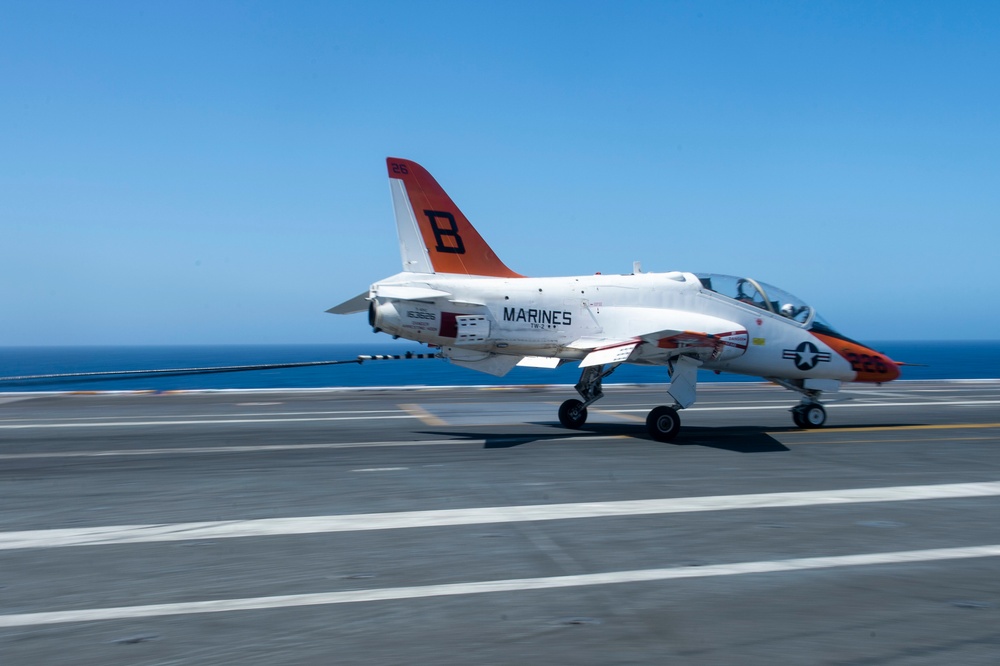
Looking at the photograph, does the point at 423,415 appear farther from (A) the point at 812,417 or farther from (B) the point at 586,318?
(A) the point at 812,417

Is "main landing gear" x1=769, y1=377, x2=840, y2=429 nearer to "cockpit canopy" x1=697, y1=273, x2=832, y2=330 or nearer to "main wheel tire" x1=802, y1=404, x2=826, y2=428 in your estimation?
"main wheel tire" x1=802, y1=404, x2=826, y2=428

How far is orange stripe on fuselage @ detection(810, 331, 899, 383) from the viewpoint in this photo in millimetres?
16812

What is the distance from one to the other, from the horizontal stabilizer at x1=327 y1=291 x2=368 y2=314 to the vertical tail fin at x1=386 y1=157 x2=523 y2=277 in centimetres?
108

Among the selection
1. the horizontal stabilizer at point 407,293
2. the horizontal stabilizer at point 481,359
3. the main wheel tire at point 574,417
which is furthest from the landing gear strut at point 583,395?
the horizontal stabilizer at point 407,293

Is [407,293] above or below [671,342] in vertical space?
above

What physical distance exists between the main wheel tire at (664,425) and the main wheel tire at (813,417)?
14.4 ft

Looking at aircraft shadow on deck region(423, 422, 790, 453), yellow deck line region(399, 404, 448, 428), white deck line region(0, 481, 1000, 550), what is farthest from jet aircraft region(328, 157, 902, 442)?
white deck line region(0, 481, 1000, 550)

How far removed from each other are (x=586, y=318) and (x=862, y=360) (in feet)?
21.7

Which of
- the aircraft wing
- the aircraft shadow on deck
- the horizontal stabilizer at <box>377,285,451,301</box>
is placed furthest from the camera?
the aircraft wing

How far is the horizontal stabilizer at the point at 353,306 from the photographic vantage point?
14.9 m

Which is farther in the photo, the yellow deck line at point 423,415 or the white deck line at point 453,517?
the yellow deck line at point 423,415

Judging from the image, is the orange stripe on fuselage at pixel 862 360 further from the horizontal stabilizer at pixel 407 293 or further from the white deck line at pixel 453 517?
the horizontal stabilizer at pixel 407 293

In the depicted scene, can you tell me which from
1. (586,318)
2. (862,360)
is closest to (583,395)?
(586,318)

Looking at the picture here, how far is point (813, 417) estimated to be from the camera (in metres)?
17.4
